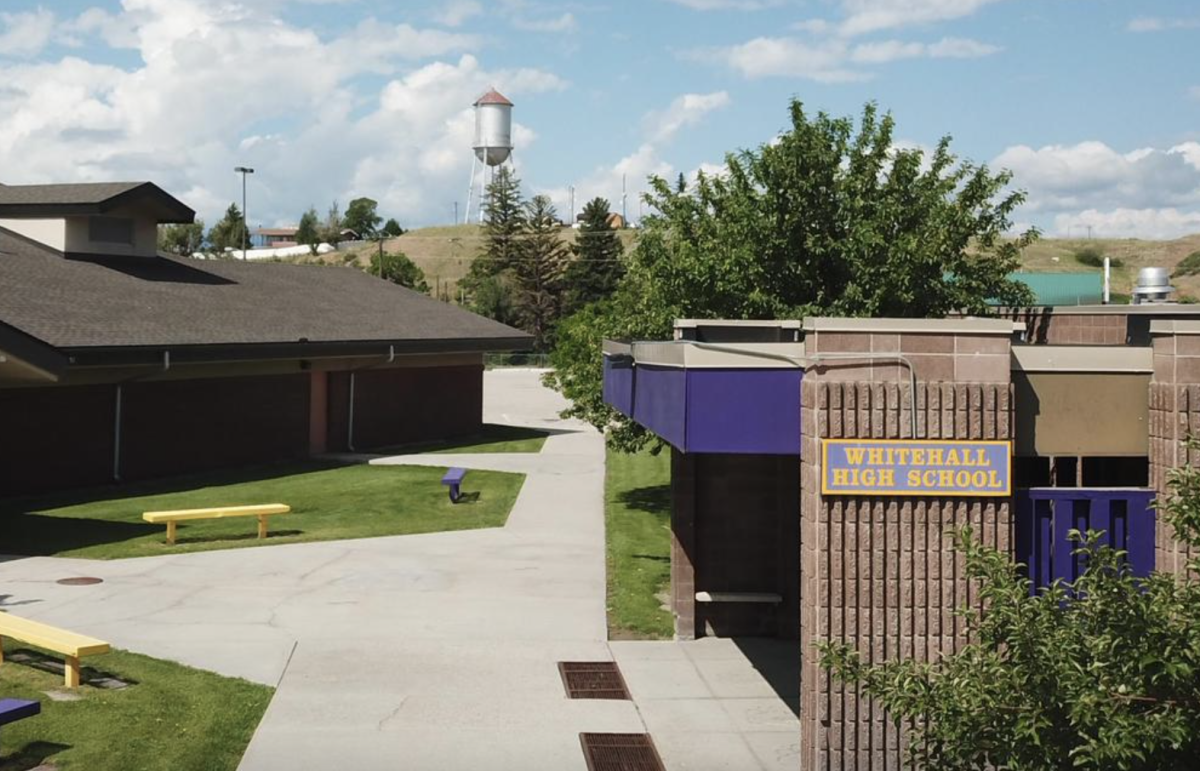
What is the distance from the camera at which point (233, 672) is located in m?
13.2

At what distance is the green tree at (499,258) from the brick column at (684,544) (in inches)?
3322

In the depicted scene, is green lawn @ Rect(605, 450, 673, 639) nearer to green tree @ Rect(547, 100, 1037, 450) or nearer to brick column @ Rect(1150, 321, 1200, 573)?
green tree @ Rect(547, 100, 1037, 450)

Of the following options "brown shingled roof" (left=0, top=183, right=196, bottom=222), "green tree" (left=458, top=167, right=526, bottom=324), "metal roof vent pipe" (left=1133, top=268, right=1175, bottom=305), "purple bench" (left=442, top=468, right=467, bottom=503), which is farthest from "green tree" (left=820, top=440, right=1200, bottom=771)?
"green tree" (left=458, top=167, right=526, bottom=324)

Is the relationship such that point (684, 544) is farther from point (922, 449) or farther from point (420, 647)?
point (922, 449)

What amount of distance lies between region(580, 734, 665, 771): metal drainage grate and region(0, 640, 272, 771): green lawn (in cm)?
286

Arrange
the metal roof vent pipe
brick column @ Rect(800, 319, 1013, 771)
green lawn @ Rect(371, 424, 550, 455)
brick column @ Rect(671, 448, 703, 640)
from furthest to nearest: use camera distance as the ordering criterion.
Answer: green lawn @ Rect(371, 424, 550, 455) < the metal roof vent pipe < brick column @ Rect(671, 448, 703, 640) < brick column @ Rect(800, 319, 1013, 771)

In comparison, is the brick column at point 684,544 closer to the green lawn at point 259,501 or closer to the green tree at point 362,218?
the green lawn at point 259,501

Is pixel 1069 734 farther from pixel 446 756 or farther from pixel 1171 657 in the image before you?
pixel 446 756

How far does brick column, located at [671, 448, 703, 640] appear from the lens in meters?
14.8

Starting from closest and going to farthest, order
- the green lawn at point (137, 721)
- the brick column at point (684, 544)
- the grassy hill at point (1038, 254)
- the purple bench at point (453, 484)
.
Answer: the green lawn at point (137, 721) < the brick column at point (684, 544) < the purple bench at point (453, 484) < the grassy hill at point (1038, 254)

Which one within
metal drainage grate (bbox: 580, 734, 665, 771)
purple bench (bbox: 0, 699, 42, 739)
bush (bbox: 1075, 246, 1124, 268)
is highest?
bush (bbox: 1075, 246, 1124, 268)

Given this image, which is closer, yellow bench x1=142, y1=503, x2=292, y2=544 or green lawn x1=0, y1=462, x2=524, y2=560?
yellow bench x1=142, y1=503, x2=292, y2=544

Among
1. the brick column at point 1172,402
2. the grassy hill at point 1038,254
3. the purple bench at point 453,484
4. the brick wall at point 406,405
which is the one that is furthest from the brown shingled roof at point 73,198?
the grassy hill at point 1038,254

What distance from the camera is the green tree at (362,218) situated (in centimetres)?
18475
